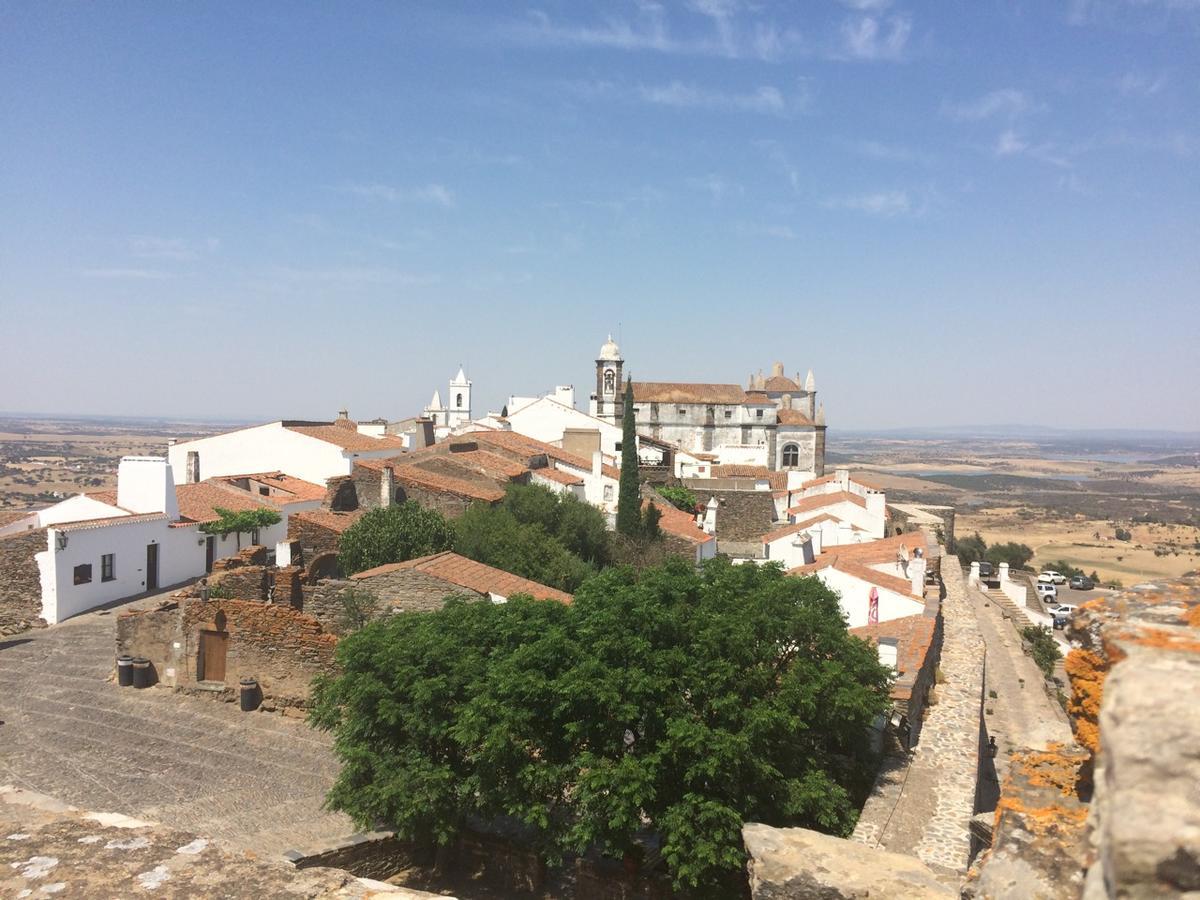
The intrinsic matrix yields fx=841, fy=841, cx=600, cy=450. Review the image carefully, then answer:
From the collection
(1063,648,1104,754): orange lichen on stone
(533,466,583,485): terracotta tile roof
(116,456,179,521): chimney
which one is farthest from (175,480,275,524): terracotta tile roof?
(1063,648,1104,754): orange lichen on stone

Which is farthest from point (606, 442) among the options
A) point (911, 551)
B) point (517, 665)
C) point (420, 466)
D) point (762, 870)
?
point (762, 870)

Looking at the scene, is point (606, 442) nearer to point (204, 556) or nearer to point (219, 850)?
point (204, 556)

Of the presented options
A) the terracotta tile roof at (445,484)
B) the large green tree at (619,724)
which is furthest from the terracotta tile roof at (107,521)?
the large green tree at (619,724)

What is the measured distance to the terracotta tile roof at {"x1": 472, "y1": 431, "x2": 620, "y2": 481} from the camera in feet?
133

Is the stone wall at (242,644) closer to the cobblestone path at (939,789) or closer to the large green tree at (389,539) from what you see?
Result: the large green tree at (389,539)

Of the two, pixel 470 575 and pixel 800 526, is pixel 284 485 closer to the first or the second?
pixel 470 575

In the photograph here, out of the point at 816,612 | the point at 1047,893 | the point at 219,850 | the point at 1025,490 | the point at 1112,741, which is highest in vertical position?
the point at 1112,741

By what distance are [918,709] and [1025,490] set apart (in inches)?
7100

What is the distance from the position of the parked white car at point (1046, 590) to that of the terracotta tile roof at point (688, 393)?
84.9 ft

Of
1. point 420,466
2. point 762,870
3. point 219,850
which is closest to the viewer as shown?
point 219,850

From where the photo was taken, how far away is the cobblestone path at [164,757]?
40.3ft

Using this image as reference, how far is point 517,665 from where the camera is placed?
12.2 metres

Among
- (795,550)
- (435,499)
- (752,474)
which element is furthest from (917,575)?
(752,474)

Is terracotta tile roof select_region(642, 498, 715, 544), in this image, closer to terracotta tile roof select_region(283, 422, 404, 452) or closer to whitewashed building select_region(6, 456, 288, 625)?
terracotta tile roof select_region(283, 422, 404, 452)
